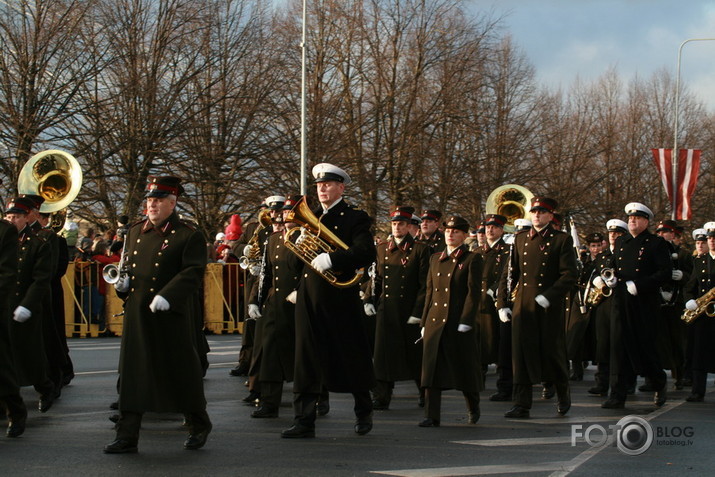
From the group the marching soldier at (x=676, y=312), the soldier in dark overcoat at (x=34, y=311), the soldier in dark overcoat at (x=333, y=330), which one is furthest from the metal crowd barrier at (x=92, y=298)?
the soldier in dark overcoat at (x=333, y=330)

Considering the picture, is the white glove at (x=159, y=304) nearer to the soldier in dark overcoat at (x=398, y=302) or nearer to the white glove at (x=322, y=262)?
the white glove at (x=322, y=262)

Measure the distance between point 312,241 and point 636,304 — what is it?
465 centimetres

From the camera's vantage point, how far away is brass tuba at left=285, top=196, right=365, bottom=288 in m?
9.31

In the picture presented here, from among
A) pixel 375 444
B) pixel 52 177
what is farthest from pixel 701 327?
pixel 52 177

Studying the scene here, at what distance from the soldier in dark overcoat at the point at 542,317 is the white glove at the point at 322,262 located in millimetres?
2812

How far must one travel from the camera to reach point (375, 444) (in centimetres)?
902

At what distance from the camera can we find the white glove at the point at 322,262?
9008mm

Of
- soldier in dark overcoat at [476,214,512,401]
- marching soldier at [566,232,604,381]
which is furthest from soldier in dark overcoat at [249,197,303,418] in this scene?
marching soldier at [566,232,604,381]

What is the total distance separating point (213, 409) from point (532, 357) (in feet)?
10.4

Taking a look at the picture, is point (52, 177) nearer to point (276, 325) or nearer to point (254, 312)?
point (254, 312)

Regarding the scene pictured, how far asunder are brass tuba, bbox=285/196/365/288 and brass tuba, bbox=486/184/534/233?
32.4 feet

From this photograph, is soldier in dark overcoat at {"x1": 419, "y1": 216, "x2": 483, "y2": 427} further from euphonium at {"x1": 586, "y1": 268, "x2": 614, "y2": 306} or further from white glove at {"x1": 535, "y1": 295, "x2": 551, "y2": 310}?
euphonium at {"x1": 586, "y1": 268, "x2": 614, "y2": 306}

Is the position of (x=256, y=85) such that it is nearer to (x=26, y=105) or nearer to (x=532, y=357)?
(x=26, y=105)

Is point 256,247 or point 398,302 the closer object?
point 398,302
